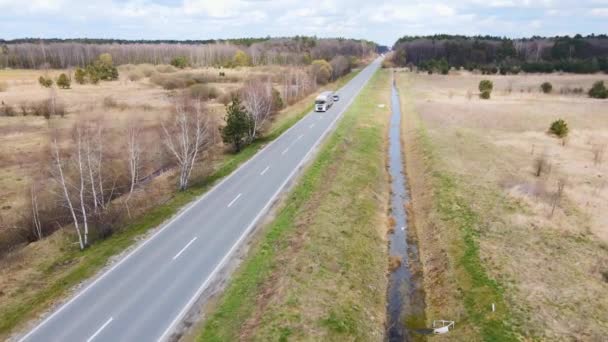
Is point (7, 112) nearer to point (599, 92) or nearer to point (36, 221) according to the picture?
point (36, 221)

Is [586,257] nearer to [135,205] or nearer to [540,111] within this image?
[135,205]

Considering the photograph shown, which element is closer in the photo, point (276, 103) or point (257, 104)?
point (257, 104)

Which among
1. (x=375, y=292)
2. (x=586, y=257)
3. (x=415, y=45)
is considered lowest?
(x=375, y=292)

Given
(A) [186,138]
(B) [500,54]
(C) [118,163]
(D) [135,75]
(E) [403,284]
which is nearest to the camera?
(E) [403,284]

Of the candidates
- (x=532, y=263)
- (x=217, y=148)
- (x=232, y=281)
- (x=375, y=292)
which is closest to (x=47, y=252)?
(x=232, y=281)

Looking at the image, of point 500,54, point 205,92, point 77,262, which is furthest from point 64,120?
point 500,54

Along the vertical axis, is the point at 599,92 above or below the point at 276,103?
above
